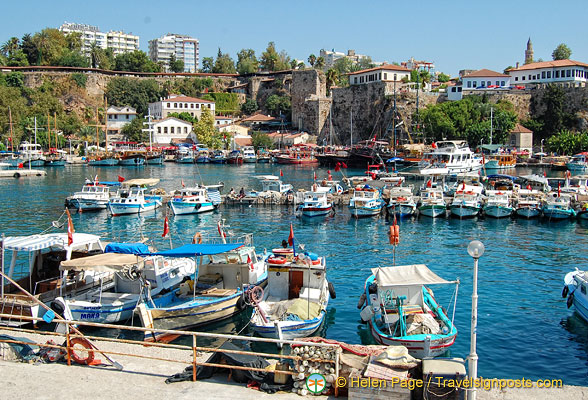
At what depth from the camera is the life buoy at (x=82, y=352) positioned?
11055mm

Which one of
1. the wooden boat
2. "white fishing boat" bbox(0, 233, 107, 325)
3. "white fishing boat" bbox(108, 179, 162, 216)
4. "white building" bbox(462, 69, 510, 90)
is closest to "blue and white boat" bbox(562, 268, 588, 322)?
the wooden boat

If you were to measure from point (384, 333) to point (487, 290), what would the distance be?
789 cm

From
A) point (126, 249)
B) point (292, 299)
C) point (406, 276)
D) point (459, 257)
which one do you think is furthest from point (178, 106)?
point (406, 276)

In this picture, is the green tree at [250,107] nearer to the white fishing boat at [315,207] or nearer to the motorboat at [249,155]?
the motorboat at [249,155]

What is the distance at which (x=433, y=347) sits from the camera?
554 inches

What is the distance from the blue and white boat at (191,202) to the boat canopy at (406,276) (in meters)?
24.7

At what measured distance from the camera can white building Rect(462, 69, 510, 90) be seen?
85.5m

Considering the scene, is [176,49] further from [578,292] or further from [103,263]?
[578,292]

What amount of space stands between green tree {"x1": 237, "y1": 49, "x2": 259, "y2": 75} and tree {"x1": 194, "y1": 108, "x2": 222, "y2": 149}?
83.2 ft

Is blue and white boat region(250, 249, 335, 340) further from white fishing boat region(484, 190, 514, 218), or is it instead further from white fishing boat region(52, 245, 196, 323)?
white fishing boat region(484, 190, 514, 218)

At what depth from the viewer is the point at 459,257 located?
2606 centimetres

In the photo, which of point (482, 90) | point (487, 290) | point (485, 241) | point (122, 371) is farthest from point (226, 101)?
point (122, 371)

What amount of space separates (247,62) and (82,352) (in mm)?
117002

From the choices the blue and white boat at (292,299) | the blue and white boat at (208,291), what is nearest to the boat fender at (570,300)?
the blue and white boat at (292,299)
